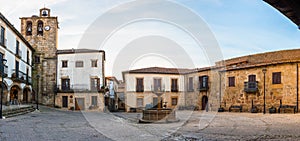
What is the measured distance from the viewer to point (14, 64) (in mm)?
25047

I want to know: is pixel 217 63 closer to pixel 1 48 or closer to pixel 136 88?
pixel 136 88

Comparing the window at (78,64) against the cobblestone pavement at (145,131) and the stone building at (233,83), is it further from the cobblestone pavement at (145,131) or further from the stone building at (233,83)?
the cobblestone pavement at (145,131)

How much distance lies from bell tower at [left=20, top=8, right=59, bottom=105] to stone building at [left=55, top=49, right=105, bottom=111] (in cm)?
81

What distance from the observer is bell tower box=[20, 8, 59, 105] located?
106 feet

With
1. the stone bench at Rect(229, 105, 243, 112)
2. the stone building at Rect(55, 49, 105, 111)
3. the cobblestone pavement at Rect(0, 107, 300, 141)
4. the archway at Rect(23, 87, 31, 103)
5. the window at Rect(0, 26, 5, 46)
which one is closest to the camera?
the cobblestone pavement at Rect(0, 107, 300, 141)

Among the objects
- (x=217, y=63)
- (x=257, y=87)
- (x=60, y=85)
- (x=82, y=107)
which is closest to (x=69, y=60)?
(x=60, y=85)

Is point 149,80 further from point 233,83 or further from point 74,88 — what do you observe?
point 233,83

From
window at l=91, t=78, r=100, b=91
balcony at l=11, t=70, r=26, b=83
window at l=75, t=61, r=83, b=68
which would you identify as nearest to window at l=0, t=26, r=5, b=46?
balcony at l=11, t=70, r=26, b=83

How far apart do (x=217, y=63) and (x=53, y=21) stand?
18130mm

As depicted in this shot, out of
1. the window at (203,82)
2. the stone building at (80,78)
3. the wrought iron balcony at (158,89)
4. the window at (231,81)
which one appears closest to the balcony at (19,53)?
the stone building at (80,78)

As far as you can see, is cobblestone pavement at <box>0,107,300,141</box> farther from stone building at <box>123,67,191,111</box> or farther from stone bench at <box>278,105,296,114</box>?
stone building at <box>123,67,191,111</box>

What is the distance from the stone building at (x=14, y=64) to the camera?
72.4 feet

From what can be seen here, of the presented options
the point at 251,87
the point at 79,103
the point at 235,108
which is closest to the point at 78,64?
the point at 79,103

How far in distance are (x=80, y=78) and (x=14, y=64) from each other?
855cm
